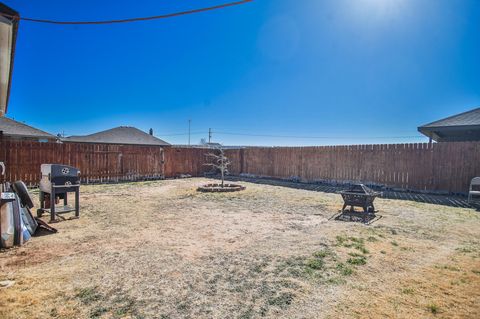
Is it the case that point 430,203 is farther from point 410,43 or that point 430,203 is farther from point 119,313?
point 119,313

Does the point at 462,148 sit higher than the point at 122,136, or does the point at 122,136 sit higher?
the point at 122,136

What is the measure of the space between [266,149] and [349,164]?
472cm

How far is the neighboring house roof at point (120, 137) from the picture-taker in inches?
741

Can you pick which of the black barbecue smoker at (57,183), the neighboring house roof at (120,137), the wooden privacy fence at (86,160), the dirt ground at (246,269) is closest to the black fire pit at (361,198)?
the dirt ground at (246,269)

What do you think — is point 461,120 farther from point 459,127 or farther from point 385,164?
point 385,164

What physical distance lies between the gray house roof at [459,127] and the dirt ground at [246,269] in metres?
5.63

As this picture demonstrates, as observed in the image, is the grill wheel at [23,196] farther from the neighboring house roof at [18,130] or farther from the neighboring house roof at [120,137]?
the neighboring house roof at [120,137]

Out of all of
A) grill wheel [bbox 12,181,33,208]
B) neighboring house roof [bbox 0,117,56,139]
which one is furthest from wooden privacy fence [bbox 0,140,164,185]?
neighboring house roof [bbox 0,117,56,139]

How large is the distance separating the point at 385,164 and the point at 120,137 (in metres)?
18.2

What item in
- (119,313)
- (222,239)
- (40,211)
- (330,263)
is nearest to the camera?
(119,313)

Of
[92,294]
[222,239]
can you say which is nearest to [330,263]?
[222,239]

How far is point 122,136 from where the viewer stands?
19.7 meters

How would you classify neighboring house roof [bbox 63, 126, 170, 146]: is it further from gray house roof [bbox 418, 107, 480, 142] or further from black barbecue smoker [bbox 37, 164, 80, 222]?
gray house roof [bbox 418, 107, 480, 142]

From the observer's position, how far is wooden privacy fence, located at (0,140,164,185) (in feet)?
30.8
